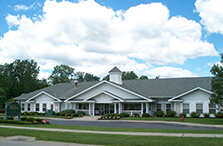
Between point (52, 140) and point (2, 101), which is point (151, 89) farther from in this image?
point (2, 101)

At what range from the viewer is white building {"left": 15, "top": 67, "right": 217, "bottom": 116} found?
109 ft

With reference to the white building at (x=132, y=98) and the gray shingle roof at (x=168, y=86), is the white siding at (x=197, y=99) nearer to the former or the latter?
the white building at (x=132, y=98)

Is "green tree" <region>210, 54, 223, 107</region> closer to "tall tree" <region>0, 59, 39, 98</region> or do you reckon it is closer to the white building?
the white building

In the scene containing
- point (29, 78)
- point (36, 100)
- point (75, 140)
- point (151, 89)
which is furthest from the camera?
point (29, 78)

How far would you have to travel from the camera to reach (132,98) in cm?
3619

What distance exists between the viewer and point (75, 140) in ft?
41.7

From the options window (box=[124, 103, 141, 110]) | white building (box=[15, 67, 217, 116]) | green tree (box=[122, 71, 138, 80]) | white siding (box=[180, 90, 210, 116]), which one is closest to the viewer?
white siding (box=[180, 90, 210, 116])

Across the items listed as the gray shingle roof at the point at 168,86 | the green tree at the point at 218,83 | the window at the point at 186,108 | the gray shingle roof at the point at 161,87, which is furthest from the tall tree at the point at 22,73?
the green tree at the point at 218,83

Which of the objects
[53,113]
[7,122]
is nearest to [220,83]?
[7,122]

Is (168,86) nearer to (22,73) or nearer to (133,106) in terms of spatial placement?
(133,106)

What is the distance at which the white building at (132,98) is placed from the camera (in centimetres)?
3309

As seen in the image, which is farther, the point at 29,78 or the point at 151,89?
the point at 29,78

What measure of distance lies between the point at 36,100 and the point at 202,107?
89.5ft

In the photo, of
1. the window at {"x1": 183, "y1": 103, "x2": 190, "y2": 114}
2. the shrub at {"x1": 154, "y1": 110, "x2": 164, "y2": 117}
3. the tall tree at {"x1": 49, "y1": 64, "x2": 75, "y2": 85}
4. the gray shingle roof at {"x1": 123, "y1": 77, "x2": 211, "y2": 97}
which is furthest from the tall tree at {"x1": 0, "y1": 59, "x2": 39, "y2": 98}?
the window at {"x1": 183, "y1": 103, "x2": 190, "y2": 114}
